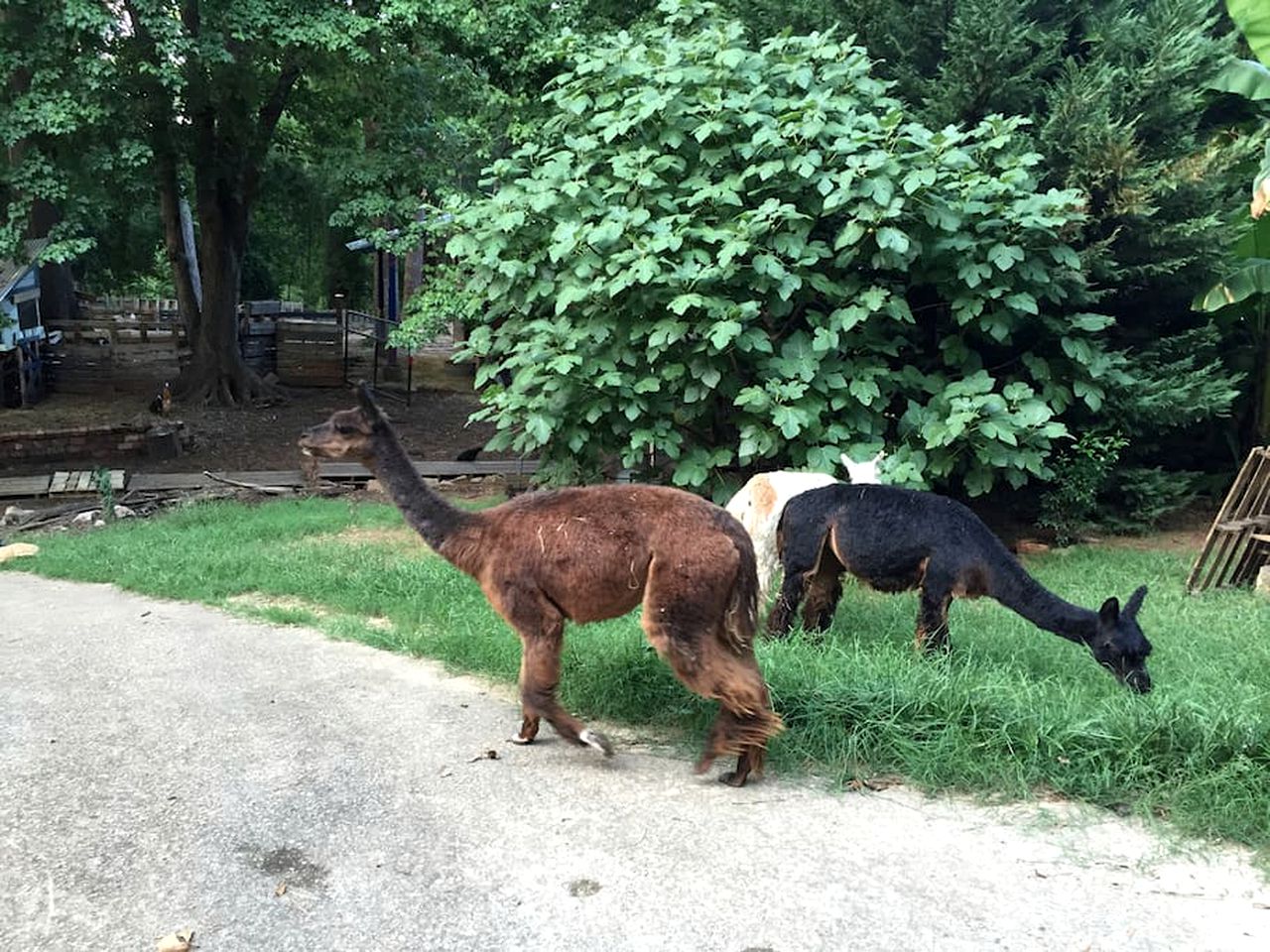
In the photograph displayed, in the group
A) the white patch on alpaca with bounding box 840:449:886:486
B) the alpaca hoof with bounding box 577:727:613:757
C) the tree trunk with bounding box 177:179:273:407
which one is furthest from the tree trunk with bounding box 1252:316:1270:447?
the tree trunk with bounding box 177:179:273:407

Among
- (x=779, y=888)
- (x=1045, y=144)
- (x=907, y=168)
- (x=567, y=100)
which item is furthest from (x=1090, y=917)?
(x=1045, y=144)

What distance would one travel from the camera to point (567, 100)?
9688 millimetres

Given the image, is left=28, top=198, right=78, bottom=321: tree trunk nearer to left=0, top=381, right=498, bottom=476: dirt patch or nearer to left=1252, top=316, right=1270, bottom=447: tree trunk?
left=0, top=381, right=498, bottom=476: dirt patch

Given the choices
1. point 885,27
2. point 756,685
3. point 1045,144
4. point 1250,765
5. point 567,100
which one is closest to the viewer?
point 1250,765

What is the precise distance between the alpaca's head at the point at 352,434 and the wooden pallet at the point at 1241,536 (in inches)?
285

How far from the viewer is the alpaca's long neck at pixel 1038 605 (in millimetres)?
5465

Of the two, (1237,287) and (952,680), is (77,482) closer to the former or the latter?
(952,680)

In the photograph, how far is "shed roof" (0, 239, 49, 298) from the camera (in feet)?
48.3

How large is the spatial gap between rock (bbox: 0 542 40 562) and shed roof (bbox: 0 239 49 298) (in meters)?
4.74

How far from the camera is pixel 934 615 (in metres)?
5.81

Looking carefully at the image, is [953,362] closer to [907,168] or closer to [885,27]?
[907,168]

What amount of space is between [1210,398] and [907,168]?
4711 millimetres

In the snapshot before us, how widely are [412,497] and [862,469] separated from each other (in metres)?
4.42

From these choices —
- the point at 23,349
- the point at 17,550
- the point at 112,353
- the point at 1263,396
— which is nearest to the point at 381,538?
the point at 17,550
